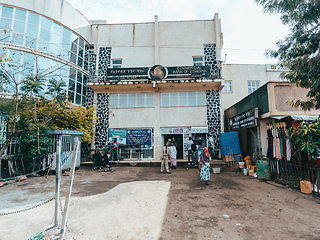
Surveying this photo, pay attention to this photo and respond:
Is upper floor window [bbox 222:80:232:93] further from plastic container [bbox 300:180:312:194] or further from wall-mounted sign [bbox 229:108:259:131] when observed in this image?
plastic container [bbox 300:180:312:194]

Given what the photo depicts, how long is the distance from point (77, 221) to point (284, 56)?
946cm

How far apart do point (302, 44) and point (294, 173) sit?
200 inches

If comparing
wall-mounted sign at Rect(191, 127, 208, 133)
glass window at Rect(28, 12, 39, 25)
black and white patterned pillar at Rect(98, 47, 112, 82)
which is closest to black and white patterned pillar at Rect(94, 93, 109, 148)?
black and white patterned pillar at Rect(98, 47, 112, 82)

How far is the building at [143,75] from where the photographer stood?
11797 mm

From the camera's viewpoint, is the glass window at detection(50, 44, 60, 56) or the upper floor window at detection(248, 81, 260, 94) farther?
the upper floor window at detection(248, 81, 260, 94)

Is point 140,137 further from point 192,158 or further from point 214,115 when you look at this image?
point 214,115

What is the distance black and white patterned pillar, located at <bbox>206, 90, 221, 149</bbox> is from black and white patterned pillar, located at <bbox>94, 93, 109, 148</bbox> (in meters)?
7.90

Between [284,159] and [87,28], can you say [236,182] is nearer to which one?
[284,159]

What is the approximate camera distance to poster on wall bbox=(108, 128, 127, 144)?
12.3m

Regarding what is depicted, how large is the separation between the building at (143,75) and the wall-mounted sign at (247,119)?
1.74 metres

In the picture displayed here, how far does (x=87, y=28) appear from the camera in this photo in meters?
13.3

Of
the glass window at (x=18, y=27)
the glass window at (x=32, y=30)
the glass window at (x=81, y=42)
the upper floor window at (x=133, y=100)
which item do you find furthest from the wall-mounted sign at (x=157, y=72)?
the glass window at (x=18, y=27)

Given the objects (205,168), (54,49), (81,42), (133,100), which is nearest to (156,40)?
(133,100)

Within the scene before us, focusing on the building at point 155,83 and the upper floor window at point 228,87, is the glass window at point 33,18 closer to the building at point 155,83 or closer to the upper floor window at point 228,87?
the building at point 155,83
